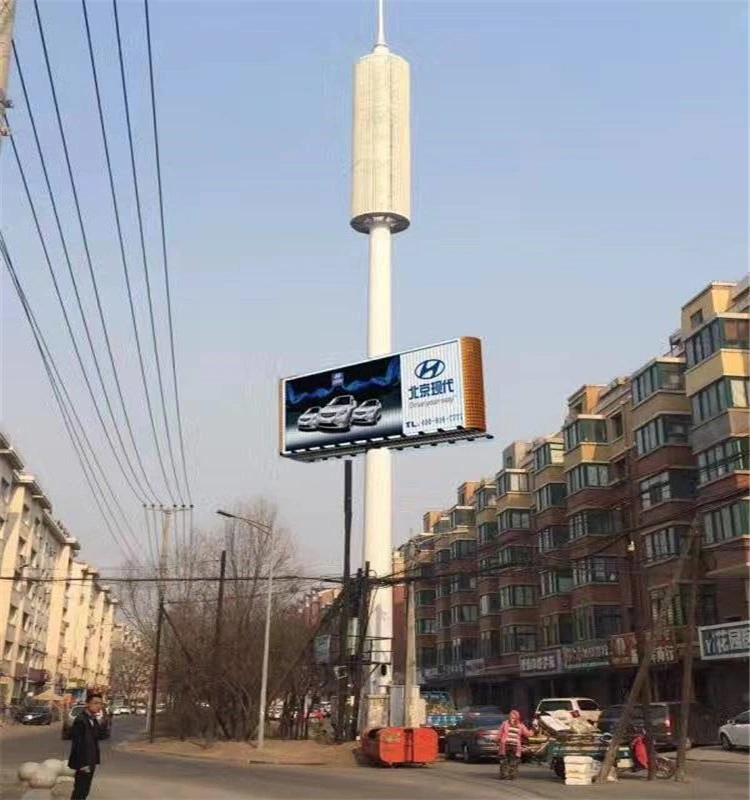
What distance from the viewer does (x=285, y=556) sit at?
5294 centimetres

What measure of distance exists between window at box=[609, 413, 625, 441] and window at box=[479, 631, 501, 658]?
76.3 feet

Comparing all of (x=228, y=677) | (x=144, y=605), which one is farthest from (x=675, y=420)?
(x=144, y=605)

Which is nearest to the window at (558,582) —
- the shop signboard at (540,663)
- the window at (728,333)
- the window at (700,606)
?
the shop signboard at (540,663)

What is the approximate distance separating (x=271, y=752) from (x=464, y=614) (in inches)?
1974

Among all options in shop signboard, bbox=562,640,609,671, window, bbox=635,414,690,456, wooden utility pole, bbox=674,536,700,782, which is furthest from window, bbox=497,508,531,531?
wooden utility pole, bbox=674,536,700,782

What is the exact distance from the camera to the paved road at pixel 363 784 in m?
17.9

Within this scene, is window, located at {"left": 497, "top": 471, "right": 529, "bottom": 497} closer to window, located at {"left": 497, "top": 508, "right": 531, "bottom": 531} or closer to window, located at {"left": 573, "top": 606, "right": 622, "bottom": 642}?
window, located at {"left": 497, "top": 508, "right": 531, "bottom": 531}

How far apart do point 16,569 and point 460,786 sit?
6717 centimetres

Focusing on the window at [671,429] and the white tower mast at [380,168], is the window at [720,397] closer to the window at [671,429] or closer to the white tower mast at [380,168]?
the window at [671,429]

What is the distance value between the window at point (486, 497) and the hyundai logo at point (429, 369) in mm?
37035

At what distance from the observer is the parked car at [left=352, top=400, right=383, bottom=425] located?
40.8 metres

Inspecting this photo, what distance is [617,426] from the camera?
56.3 meters

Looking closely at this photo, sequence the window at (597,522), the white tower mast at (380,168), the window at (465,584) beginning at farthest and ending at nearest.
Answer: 1. the window at (465,584)
2. the window at (597,522)
3. the white tower mast at (380,168)

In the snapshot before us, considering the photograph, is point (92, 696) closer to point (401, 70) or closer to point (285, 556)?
point (285, 556)
